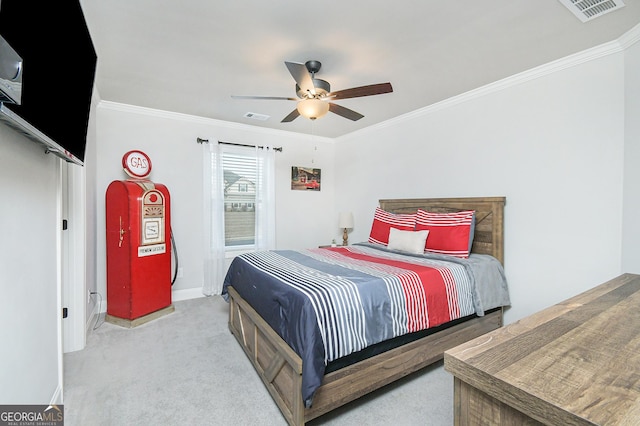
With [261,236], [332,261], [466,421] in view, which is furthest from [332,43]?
[261,236]

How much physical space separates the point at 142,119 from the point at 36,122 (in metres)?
2.87

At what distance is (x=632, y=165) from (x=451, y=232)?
1367 millimetres

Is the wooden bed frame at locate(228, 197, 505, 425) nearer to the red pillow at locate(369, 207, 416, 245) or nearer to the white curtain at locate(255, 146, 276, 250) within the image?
the red pillow at locate(369, 207, 416, 245)

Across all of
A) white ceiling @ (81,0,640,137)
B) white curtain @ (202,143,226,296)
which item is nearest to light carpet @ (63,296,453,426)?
white curtain @ (202,143,226,296)

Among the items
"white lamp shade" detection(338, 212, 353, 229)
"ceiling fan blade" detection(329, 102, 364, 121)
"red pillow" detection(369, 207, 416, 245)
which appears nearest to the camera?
"ceiling fan blade" detection(329, 102, 364, 121)

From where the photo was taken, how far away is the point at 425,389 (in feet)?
6.81

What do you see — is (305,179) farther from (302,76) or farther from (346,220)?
(302,76)

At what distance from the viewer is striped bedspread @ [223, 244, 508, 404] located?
163cm

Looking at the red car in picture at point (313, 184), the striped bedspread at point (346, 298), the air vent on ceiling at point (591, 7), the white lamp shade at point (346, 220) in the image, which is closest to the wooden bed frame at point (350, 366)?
the striped bedspread at point (346, 298)

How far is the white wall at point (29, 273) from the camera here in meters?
1.24

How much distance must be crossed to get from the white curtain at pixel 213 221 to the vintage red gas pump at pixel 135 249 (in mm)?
705

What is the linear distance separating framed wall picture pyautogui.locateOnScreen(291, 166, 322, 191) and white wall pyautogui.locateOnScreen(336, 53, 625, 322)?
1.94 m

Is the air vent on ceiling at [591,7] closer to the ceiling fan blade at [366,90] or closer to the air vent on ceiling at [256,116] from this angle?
the ceiling fan blade at [366,90]

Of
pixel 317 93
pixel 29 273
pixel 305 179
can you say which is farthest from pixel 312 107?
pixel 305 179
